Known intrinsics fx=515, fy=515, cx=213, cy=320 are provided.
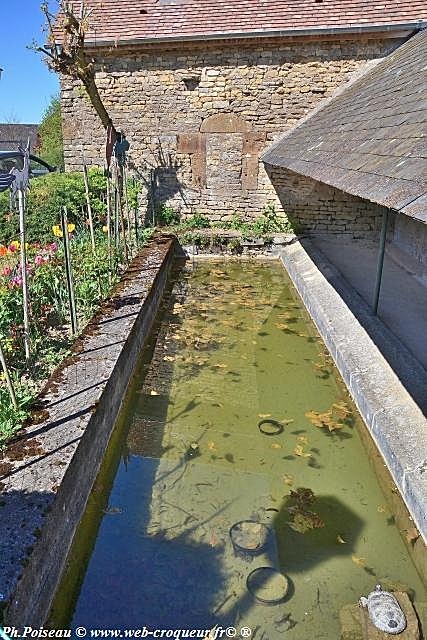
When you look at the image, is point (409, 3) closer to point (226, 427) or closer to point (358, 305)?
point (358, 305)

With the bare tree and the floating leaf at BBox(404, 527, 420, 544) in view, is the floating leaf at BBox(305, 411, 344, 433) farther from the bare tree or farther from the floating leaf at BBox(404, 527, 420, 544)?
the bare tree

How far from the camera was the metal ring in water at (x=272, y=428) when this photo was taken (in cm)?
418

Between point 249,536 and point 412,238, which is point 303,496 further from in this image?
point 412,238

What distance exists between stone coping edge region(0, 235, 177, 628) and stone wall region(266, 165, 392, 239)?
7.00 m

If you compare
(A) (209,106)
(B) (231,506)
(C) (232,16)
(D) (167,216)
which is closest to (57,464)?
(B) (231,506)

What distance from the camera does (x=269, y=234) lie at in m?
10.5

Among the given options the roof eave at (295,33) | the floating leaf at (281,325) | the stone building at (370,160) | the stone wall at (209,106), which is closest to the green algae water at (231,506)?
the floating leaf at (281,325)

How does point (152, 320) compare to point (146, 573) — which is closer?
point (146, 573)

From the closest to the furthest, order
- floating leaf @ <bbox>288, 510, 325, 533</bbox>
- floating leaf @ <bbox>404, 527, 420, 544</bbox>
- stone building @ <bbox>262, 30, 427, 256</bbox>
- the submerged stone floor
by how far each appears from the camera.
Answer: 1. stone building @ <bbox>262, 30, 427, 256</bbox>
2. floating leaf @ <bbox>404, 527, 420, 544</bbox>
3. floating leaf @ <bbox>288, 510, 325, 533</bbox>
4. the submerged stone floor

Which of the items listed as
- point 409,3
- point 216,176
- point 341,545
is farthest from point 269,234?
point 341,545

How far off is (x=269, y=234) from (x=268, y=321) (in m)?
4.24

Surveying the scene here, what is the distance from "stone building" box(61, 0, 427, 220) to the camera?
1019 cm

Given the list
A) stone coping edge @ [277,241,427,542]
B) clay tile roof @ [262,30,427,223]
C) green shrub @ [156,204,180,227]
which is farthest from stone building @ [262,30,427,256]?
green shrub @ [156,204,180,227]

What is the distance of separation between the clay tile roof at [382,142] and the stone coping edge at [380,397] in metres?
1.67
